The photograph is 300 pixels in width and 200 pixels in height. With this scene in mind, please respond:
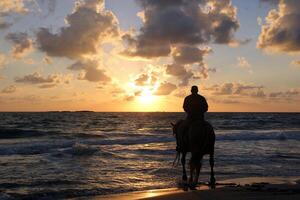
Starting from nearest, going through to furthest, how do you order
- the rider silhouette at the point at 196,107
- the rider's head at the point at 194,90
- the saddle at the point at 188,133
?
the saddle at the point at 188,133, the rider silhouette at the point at 196,107, the rider's head at the point at 194,90

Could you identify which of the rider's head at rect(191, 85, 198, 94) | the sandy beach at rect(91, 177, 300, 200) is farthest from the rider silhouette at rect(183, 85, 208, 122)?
the sandy beach at rect(91, 177, 300, 200)

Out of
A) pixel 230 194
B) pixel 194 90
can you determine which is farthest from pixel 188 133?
pixel 230 194

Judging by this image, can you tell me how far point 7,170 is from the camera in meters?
17.0

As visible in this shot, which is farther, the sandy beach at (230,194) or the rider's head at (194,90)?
the rider's head at (194,90)

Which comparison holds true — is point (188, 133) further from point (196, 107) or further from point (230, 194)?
point (230, 194)

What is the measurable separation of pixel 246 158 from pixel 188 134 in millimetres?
9848

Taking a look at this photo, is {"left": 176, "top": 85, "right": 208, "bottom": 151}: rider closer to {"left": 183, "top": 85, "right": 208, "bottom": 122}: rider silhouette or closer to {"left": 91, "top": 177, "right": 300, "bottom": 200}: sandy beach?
{"left": 183, "top": 85, "right": 208, "bottom": 122}: rider silhouette

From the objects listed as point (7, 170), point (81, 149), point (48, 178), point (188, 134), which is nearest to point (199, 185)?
point (188, 134)

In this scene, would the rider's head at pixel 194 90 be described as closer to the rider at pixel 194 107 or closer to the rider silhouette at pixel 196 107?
the rider at pixel 194 107

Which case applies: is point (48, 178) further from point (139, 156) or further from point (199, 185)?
point (139, 156)

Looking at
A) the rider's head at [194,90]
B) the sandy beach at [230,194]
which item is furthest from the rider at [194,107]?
the sandy beach at [230,194]

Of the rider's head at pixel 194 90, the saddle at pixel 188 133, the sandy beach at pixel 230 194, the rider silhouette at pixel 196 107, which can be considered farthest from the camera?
the rider's head at pixel 194 90

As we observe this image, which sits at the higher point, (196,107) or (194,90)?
(194,90)

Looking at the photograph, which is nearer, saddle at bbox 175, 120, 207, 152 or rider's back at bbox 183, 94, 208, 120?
saddle at bbox 175, 120, 207, 152
